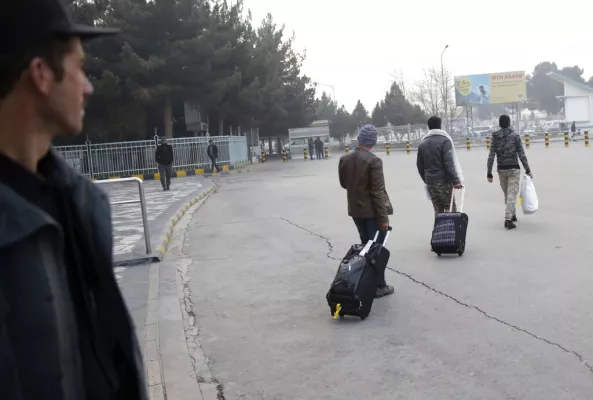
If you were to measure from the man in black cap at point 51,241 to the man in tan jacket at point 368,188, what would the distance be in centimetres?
528

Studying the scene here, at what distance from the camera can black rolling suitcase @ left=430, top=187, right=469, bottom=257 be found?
829 cm

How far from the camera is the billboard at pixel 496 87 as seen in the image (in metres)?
73.4

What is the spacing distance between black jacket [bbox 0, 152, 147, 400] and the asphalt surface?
2945 mm

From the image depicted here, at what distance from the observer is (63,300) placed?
4.47 ft

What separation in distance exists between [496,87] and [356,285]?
243 ft

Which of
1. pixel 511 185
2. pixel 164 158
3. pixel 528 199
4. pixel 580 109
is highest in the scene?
pixel 580 109

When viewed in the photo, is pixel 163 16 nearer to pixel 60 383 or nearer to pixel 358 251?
pixel 358 251

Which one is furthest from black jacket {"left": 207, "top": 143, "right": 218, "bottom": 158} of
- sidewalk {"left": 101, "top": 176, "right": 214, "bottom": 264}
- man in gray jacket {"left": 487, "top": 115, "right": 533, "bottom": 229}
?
man in gray jacket {"left": 487, "top": 115, "right": 533, "bottom": 229}

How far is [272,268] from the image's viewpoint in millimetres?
8703

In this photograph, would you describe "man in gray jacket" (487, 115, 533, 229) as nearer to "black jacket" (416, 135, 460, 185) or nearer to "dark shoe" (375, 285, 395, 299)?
"black jacket" (416, 135, 460, 185)

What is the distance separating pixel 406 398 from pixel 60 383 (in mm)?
3270

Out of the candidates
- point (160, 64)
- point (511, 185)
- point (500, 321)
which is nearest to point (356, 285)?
point (500, 321)

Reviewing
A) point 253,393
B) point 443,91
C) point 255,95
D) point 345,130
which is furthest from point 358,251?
point 345,130

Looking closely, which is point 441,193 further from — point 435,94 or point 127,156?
point 435,94
